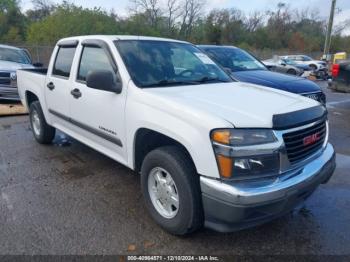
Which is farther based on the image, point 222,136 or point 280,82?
point 280,82

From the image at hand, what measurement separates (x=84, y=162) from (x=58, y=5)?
37116 millimetres

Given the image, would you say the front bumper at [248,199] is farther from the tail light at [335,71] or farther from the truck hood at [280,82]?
the tail light at [335,71]

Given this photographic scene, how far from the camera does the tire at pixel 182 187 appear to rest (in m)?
2.74

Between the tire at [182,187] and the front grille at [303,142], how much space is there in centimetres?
80

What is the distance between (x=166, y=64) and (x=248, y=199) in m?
2.00

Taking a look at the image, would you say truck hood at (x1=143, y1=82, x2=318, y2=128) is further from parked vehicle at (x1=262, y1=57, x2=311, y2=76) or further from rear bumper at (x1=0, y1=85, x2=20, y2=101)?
parked vehicle at (x1=262, y1=57, x2=311, y2=76)

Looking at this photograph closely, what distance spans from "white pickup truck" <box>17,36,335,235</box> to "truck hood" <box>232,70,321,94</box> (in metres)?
2.11

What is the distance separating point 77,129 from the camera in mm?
4371

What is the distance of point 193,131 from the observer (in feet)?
8.69

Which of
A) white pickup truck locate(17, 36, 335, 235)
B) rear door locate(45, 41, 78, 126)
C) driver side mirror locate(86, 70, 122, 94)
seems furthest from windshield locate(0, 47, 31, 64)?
driver side mirror locate(86, 70, 122, 94)

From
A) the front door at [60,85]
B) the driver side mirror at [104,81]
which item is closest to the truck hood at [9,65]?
the front door at [60,85]

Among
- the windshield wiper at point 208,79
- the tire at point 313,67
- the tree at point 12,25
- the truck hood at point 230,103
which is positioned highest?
the tree at point 12,25

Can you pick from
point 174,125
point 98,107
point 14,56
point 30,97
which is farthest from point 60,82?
point 14,56

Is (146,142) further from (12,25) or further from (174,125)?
(12,25)
